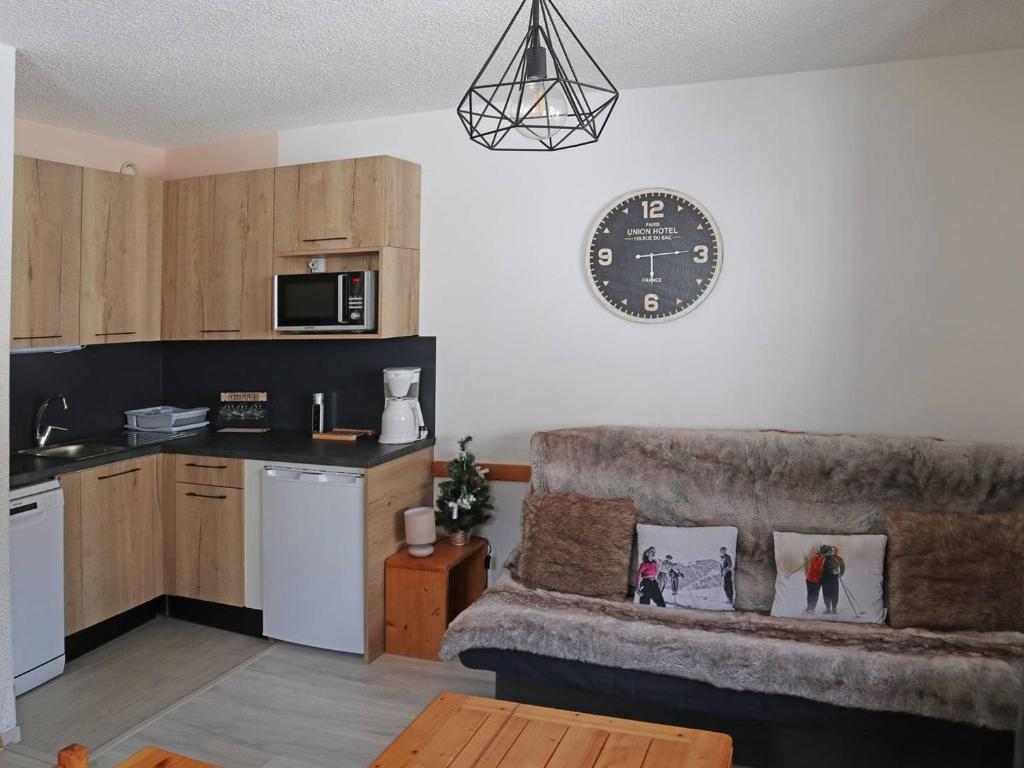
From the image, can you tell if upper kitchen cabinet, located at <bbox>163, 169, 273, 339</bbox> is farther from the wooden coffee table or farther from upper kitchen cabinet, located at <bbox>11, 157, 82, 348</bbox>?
the wooden coffee table

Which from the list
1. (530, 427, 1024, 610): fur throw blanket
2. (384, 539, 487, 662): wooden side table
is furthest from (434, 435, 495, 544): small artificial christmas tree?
(530, 427, 1024, 610): fur throw blanket

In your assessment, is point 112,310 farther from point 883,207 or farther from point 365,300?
point 883,207

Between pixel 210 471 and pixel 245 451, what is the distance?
0.25 meters

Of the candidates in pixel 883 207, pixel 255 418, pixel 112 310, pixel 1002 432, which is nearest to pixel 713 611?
pixel 1002 432

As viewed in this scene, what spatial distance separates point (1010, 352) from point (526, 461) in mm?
2040

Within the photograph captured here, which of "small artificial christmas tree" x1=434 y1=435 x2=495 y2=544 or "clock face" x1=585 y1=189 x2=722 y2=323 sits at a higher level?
"clock face" x1=585 y1=189 x2=722 y2=323

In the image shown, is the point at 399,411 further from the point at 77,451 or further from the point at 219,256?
the point at 77,451

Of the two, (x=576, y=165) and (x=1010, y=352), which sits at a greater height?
(x=576, y=165)

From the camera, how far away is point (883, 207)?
10.6ft

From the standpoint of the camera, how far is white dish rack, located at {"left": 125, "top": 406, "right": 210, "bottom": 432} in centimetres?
420

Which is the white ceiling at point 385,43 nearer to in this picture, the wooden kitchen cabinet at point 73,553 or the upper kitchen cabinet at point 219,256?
the upper kitchen cabinet at point 219,256

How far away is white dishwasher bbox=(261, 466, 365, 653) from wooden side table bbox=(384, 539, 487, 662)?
14 cm

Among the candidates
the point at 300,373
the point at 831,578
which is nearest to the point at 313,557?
the point at 300,373

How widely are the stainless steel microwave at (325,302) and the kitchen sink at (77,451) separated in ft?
3.08
